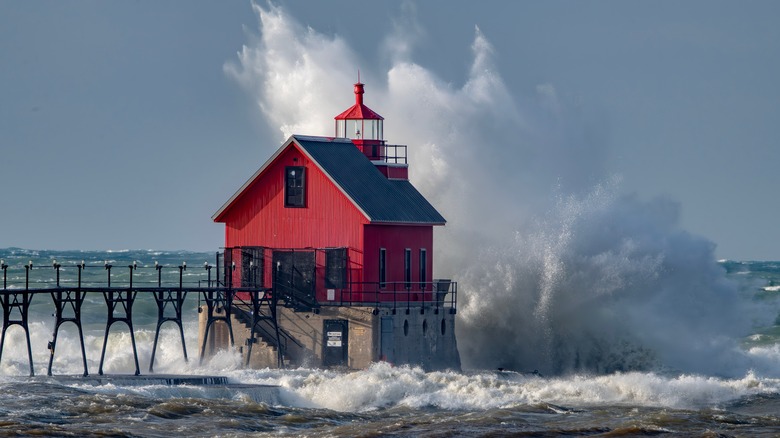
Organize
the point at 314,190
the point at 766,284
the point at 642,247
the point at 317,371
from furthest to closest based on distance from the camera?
the point at 766,284 < the point at 642,247 < the point at 314,190 < the point at 317,371

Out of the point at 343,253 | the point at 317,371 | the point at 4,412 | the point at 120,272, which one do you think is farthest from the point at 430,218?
the point at 120,272

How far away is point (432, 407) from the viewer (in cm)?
4088

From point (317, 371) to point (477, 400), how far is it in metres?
5.11

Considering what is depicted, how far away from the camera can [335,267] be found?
46438mm

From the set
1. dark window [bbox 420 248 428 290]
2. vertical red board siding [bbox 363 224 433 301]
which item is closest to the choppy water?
vertical red board siding [bbox 363 224 433 301]

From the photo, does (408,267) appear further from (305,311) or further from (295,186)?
(295,186)

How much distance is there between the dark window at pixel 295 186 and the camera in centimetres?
4747

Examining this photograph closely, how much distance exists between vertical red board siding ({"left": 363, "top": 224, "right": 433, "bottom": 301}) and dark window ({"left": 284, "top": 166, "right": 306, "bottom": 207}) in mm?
2312

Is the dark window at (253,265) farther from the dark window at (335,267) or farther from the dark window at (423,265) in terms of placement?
the dark window at (423,265)

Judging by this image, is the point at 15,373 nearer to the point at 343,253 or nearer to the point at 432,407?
the point at 343,253

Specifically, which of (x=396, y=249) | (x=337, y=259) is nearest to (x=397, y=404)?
(x=337, y=259)

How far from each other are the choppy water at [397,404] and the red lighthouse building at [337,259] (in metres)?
1.36

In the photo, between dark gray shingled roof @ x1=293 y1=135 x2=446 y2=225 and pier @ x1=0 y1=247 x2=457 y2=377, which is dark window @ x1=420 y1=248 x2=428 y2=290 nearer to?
pier @ x1=0 y1=247 x2=457 y2=377

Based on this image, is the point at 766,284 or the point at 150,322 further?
the point at 766,284
